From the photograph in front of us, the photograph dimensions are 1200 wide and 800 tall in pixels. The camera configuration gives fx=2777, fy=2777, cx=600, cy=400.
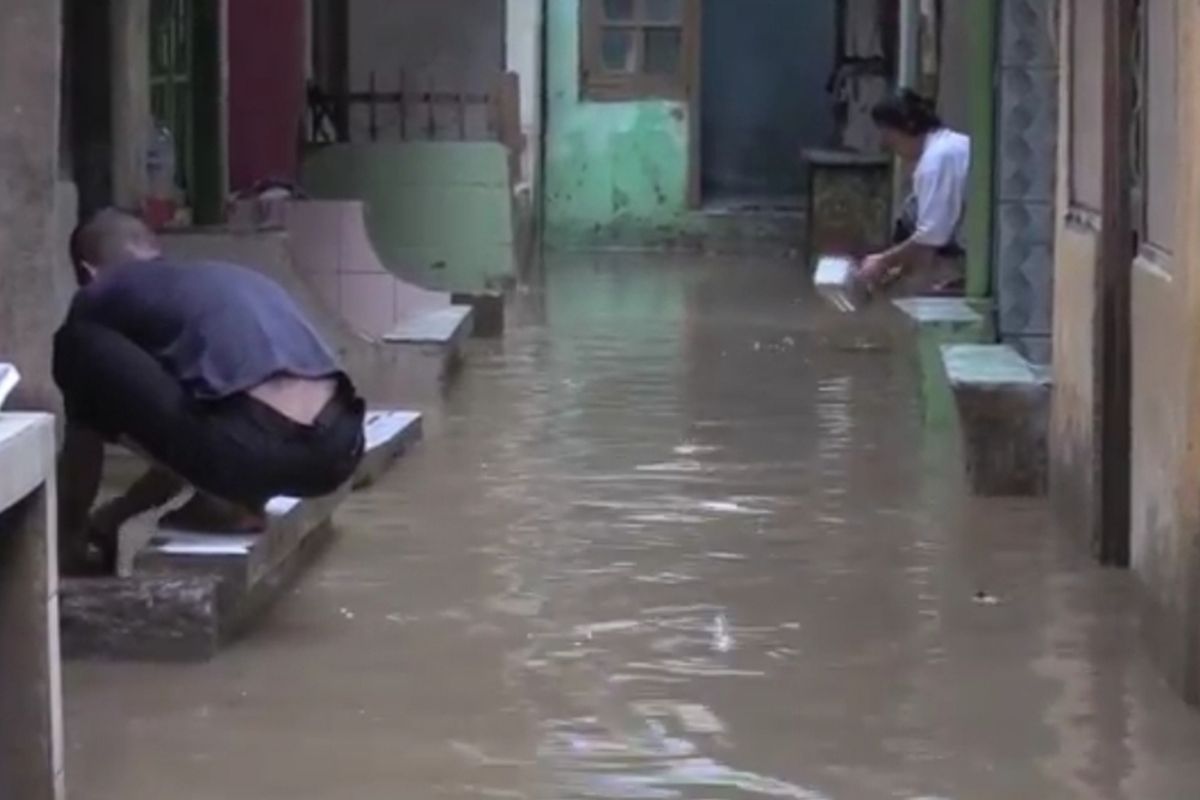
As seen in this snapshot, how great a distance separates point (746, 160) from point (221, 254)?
1243cm

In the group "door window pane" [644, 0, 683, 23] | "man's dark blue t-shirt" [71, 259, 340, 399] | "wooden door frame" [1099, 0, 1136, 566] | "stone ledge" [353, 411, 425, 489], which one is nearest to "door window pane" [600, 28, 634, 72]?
"door window pane" [644, 0, 683, 23]

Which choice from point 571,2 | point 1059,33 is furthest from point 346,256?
point 571,2

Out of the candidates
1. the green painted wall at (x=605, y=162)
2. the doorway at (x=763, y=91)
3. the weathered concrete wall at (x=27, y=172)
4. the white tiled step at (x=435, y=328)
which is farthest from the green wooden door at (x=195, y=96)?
the doorway at (x=763, y=91)

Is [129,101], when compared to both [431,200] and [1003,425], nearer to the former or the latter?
[1003,425]

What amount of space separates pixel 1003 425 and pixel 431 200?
6.80 metres

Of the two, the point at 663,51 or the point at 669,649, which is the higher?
the point at 663,51

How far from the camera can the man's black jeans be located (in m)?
6.91

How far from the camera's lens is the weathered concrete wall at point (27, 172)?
5.49 meters

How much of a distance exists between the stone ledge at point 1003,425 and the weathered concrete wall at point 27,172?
4.17 meters

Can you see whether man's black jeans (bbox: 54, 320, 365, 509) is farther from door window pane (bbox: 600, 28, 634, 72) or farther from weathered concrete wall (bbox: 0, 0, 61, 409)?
door window pane (bbox: 600, 28, 634, 72)

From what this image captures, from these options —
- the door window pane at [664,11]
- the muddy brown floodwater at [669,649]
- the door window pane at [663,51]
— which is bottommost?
the muddy brown floodwater at [669,649]

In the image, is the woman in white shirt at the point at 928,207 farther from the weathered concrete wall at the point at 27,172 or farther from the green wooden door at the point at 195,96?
the weathered concrete wall at the point at 27,172

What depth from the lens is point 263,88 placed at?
1468 cm

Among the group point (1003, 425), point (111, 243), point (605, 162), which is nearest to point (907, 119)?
point (1003, 425)
